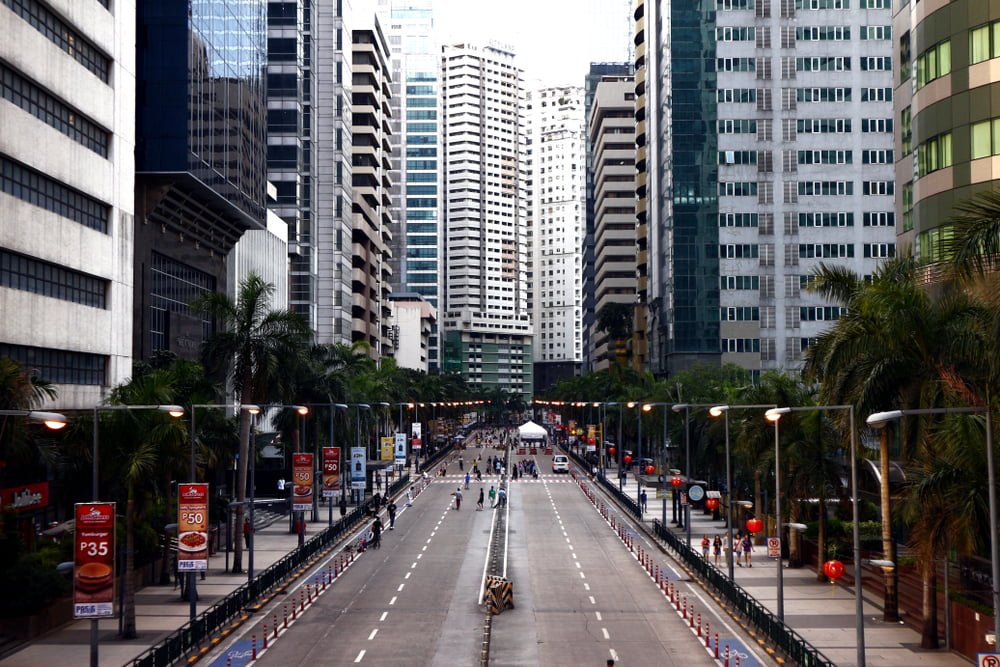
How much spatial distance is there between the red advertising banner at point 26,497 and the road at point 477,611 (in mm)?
11865

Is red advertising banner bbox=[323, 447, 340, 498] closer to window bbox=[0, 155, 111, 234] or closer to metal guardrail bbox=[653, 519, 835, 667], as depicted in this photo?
window bbox=[0, 155, 111, 234]

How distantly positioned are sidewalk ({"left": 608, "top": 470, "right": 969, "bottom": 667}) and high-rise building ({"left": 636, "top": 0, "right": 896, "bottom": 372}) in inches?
3004

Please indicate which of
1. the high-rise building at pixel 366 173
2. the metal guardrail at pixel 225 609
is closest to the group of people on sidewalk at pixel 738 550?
the metal guardrail at pixel 225 609

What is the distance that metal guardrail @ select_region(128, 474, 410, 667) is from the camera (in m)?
35.0

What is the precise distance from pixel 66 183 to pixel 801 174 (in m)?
103

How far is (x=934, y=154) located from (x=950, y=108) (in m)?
2.32

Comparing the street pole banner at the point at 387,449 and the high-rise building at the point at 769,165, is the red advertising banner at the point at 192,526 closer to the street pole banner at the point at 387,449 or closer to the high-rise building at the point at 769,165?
the street pole banner at the point at 387,449

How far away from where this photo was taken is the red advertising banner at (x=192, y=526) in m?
41.4

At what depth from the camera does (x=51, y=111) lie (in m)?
56.0

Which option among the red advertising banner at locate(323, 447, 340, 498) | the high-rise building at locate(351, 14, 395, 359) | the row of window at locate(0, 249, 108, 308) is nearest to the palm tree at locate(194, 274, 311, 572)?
the row of window at locate(0, 249, 108, 308)

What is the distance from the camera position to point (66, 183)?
56.9 metres

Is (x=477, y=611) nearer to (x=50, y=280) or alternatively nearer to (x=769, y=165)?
(x=50, y=280)

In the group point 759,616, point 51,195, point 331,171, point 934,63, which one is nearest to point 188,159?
point 51,195

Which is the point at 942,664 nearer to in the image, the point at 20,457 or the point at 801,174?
the point at 20,457
